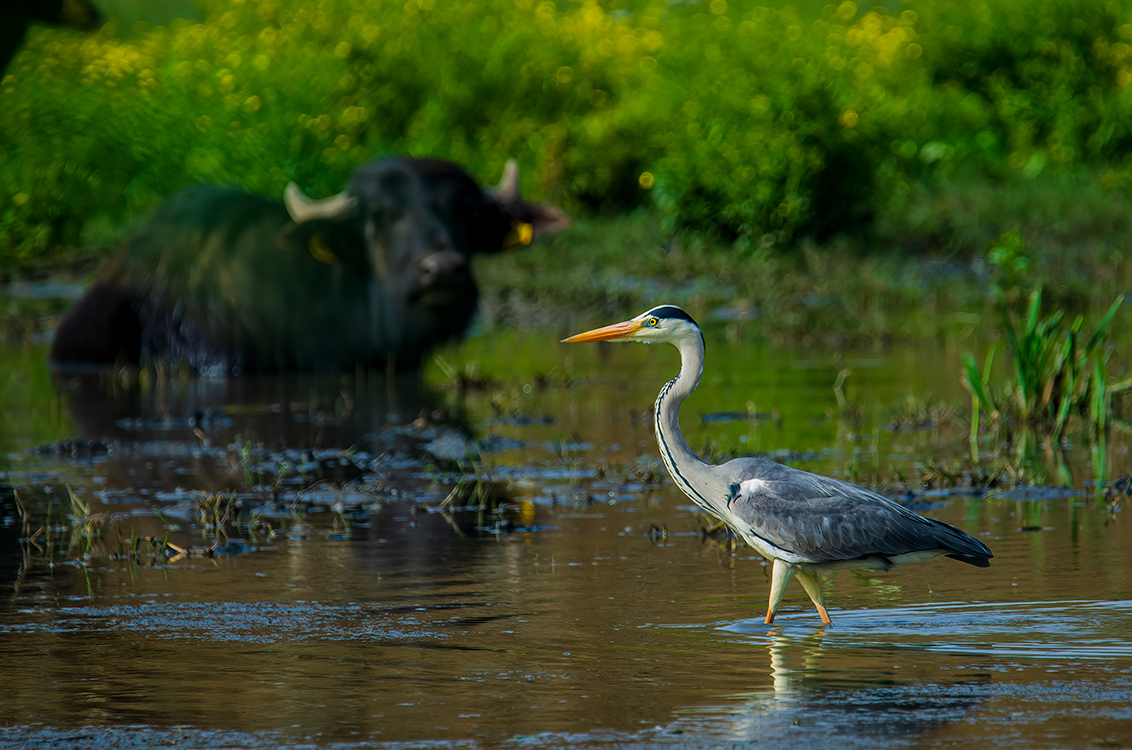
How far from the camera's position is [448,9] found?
34625 millimetres

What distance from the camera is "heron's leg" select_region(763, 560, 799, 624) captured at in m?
5.71

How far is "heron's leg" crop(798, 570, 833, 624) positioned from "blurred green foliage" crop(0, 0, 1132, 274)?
49.0 ft

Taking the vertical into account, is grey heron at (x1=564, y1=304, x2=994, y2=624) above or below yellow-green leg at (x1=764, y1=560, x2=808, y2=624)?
above

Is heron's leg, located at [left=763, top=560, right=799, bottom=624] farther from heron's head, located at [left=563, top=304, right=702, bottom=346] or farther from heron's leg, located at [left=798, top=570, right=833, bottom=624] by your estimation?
heron's head, located at [left=563, top=304, right=702, bottom=346]

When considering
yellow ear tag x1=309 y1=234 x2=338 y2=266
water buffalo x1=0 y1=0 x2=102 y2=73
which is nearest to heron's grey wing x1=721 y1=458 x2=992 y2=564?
yellow ear tag x1=309 y1=234 x2=338 y2=266

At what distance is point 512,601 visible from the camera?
243 inches

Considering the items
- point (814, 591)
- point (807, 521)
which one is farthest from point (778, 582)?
point (807, 521)

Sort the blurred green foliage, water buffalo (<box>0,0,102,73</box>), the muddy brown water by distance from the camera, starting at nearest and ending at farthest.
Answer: the muddy brown water
the blurred green foliage
water buffalo (<box>0,0,102,73</box>)

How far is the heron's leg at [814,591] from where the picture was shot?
5.74m

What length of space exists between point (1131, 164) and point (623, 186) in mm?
7318

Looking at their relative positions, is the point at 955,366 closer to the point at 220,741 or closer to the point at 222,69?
the point at 220,741

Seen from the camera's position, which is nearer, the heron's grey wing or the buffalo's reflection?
the heron's grey wing

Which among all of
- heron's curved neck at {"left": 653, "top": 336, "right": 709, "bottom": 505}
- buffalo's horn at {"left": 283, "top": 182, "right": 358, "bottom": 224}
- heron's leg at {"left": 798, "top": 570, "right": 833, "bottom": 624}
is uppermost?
buffalo's horn at {"left": 283, "top": 182, "right": 358, "bottom": 224}

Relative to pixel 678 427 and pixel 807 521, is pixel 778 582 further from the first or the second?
pixel 678 427
